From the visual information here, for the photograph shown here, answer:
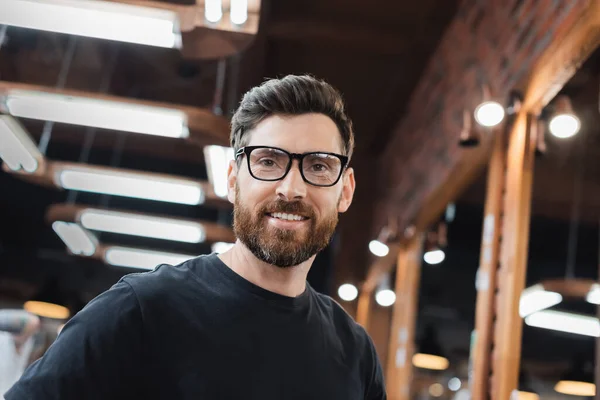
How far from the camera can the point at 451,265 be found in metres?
6.86

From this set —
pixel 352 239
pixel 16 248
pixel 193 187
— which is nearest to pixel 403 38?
pixel 193 187

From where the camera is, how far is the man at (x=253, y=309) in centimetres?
116

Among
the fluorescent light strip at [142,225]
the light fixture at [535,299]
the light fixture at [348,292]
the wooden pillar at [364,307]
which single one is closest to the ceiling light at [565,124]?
the light fixture at [535,299]

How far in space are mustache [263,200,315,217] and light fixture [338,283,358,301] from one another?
636 centimetres

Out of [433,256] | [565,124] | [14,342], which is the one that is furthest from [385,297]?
[14,342]

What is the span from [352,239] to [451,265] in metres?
1.35

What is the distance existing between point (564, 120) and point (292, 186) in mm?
2357

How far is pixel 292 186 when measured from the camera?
1325 mm

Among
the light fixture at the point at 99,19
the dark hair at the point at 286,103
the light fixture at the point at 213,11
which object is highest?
the light fixture at the point at 213,11

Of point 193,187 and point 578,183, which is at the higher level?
point 578,183

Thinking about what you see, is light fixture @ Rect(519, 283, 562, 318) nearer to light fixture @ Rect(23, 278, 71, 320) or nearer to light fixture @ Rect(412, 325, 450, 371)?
light fixture @ Rect(412, 325, 450, 371)

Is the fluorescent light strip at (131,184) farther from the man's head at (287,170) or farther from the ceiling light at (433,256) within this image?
the man's head at (287,170)

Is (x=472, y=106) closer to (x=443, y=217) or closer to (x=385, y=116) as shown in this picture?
(x=443, y=217)

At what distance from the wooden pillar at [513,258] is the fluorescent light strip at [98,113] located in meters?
1.69
